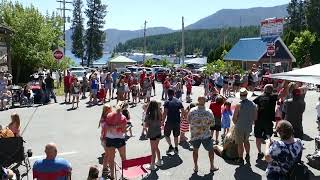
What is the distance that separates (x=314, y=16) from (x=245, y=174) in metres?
69.6

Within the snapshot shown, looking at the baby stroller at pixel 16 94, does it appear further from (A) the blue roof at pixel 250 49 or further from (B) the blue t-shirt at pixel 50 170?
(A) the blue roof at pixel 250 49

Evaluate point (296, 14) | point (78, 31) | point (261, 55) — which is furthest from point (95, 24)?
point (261, 55)

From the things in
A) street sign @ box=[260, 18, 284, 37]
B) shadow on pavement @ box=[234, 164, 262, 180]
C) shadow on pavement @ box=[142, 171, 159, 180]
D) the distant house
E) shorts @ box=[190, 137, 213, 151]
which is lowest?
shadow on pavement @ box=[142, 171, 159, 180]

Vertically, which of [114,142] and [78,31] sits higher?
[78,31]

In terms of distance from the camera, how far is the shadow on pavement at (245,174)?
10188 millimetres

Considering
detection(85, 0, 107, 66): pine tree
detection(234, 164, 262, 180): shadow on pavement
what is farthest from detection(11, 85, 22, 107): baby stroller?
detection(85, 0, 107, 66): pine tree

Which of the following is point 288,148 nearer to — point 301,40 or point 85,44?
point 301,40

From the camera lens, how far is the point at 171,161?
38.4 feet

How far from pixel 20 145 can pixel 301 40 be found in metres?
53.5

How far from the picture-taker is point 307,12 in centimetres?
7681

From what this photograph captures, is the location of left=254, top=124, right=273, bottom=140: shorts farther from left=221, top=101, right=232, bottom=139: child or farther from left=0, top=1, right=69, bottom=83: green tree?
left=0, top=1, right=69, bottom=83: green tree

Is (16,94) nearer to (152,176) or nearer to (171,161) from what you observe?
(171,161)

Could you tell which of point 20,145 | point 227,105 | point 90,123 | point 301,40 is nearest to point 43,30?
point 90,123

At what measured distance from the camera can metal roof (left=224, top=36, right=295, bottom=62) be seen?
4724 cm
